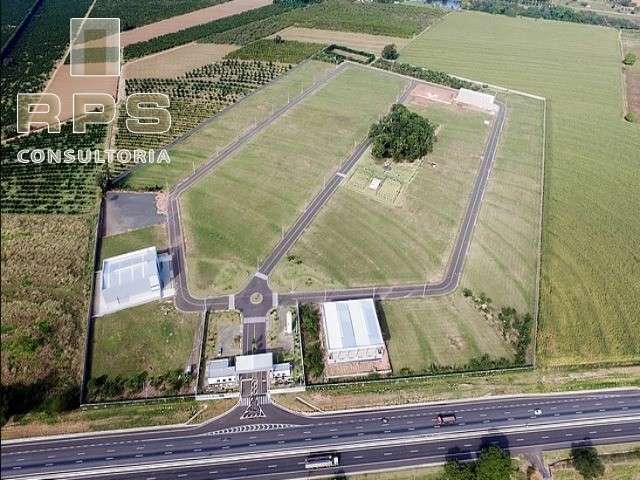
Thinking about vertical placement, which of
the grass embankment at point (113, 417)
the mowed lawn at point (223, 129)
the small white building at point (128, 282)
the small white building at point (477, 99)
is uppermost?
the small white building at point (477, 99)

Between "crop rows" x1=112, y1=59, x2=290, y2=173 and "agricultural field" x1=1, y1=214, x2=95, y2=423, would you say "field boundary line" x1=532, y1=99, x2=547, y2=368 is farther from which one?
"crop rows" x1=112, y1=59, x2=290, y2=173

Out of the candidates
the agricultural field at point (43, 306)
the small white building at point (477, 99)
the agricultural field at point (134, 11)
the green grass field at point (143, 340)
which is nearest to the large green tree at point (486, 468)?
the green grass field at point (143, 340)

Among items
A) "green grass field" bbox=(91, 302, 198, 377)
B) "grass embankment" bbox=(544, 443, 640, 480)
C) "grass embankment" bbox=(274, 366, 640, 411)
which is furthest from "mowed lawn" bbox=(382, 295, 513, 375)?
"green grass field" bbox=(91, 302, 198, 377)

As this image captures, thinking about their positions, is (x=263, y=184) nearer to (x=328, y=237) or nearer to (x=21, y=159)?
(x=328, y=237)

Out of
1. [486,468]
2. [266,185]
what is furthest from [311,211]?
[486,468]

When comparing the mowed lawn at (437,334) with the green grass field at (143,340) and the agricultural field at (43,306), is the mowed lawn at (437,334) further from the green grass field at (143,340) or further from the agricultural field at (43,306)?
the agricultural field at (43,306)

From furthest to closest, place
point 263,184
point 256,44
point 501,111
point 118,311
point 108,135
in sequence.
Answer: point 256,44 < point 501,111 < point 108,135 < point 263,184 < point 118,311

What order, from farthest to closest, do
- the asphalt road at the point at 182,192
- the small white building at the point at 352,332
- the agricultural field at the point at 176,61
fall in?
the agricultural field at the point at 176,61
the asphalt road at the point at 182,192
the small white building at the point at 352,332

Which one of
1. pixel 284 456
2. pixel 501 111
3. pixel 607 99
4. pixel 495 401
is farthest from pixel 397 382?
pixel 607 99

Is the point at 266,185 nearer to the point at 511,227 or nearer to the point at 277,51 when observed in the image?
the point at 511,227
